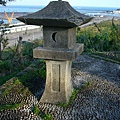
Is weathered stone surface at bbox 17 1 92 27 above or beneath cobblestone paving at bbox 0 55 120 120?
above

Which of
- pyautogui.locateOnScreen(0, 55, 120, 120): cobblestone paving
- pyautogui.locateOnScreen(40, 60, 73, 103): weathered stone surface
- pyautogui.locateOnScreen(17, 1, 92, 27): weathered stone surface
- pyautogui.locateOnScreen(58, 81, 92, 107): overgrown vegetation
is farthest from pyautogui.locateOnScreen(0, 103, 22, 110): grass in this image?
pyautogui.locateOnScreen(17, 1, 92, 27): weathered stone surface

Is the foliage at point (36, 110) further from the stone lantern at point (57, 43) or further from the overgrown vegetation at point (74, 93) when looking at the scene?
the overgrown vegetation at point (74, 93)

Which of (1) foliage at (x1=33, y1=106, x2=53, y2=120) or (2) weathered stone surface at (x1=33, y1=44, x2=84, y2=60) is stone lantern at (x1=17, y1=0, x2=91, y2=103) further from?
(1) foliage at (x1=33, y1=106, x2=53, y2=120)

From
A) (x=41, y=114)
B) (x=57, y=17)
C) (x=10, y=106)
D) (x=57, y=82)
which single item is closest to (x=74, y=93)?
(x=57, y=82)

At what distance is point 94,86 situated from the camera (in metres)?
7.49

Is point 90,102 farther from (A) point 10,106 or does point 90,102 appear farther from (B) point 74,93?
(A) point 10,106

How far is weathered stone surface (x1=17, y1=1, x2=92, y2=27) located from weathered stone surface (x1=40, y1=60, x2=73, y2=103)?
1.17m

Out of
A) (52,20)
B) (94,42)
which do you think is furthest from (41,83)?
(94,42)

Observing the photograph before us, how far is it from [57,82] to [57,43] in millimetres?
1142

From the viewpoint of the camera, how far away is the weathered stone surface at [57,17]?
4820 millimetres

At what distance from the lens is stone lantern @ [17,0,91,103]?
5.04 meters

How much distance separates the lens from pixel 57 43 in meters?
5.64

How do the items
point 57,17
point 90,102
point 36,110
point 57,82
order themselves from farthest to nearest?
point 90,102, point 57,82, point 36,110, point 57,17

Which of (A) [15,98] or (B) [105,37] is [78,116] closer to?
(A) [15,98]
